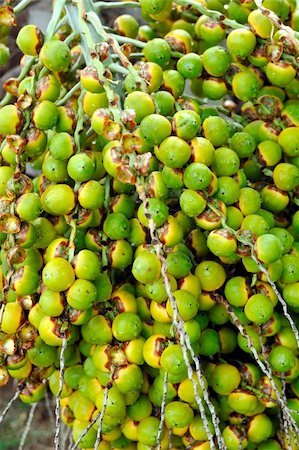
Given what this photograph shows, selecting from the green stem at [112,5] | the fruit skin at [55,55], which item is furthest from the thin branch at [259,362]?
the green stem at [112,5]

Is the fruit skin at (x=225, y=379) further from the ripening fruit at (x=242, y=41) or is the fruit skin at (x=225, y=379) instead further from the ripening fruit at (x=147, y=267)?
the ripening fruit at (x=242, y=41)

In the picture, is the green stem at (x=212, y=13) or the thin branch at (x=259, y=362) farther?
the green stem at (x=212, y=13)

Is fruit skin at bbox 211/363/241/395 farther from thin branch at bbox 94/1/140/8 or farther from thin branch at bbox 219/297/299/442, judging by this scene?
thin branch at bbox 94/1/140/8

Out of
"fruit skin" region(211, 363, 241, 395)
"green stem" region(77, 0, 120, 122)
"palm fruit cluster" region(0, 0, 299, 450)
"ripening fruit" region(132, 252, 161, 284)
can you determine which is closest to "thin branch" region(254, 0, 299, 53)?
"palm fruit cluster" region(0, 0, 299, 450)

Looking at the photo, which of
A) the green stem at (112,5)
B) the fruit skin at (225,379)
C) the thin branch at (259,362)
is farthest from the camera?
the green stem at (112,5)

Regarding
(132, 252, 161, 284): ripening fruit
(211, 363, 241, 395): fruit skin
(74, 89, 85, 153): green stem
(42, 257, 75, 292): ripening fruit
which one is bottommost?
(211, 363, 241, 395): fruit skin

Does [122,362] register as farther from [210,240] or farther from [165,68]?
[165,68]

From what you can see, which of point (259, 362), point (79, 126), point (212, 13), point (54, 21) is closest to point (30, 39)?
point (54, 21)

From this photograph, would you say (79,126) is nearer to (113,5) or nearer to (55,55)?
(55,55)

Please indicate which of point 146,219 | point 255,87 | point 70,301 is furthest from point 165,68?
point 70,301

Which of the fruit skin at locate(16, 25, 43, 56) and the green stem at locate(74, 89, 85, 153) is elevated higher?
the fruit skin at locate(16, 25, 43, 56)
